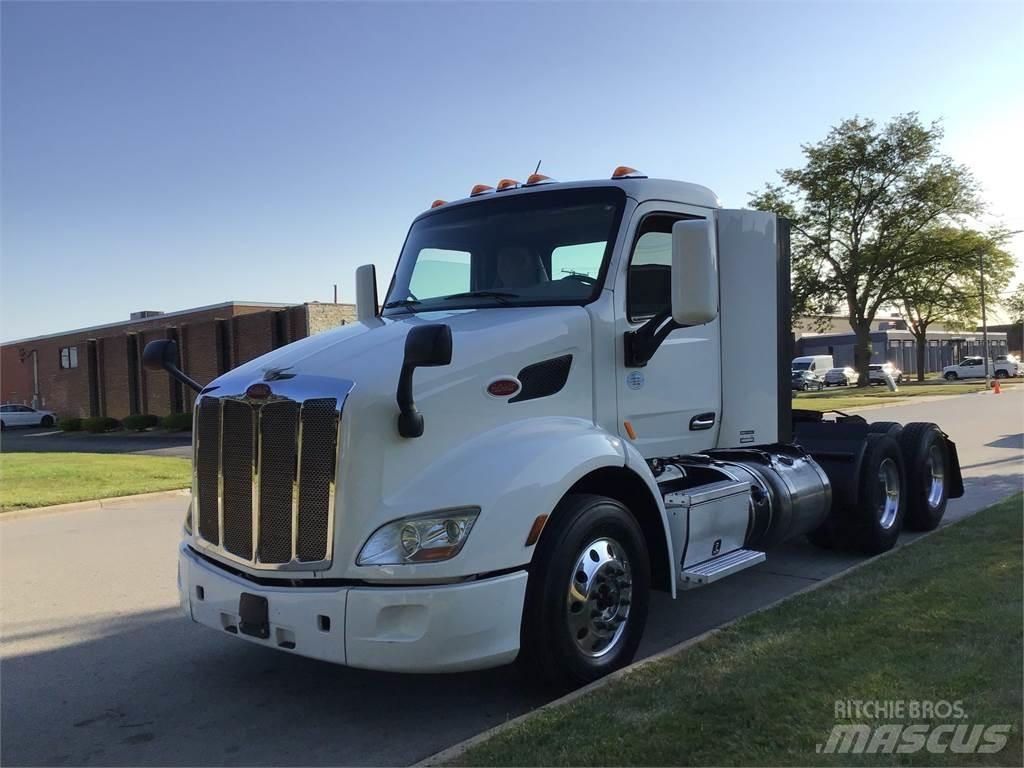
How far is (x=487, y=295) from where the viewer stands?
5.12m

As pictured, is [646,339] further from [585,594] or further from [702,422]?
[585,594]

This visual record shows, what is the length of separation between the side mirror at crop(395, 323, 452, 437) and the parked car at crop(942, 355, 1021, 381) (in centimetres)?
6274

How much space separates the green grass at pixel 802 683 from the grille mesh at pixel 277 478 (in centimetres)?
131

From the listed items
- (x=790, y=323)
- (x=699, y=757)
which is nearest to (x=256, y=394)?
(x=699, y=757)

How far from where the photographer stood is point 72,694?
4.62 metres

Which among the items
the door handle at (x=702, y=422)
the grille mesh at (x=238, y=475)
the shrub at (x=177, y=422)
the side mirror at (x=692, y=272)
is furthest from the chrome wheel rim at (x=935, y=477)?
the shrub at (x=177, y=422)

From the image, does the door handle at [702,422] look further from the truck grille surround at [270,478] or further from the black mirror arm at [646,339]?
the truck grille surround at [270,478]

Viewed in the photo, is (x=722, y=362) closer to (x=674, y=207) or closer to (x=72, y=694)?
(x=674, y=207)

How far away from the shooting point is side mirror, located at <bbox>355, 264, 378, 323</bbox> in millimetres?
6199

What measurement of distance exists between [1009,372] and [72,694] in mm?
66555

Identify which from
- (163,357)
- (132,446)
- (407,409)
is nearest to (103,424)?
(132,446)

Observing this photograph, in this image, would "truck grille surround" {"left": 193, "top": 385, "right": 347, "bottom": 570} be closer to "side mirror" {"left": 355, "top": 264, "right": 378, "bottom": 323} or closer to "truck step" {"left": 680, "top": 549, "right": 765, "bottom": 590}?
"side mirror" {"left": 355, "top": 264, "right": 378, "bottom": 323}

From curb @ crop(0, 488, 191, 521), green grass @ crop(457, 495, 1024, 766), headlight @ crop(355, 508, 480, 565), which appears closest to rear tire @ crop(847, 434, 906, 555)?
green grass @ crop(457, 495, 1024, 766)

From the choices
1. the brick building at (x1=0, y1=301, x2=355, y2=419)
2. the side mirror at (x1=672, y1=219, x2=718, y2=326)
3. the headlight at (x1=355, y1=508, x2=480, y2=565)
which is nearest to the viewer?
the headlight at (x1=355, y1=508, x2=480, y2=565)
